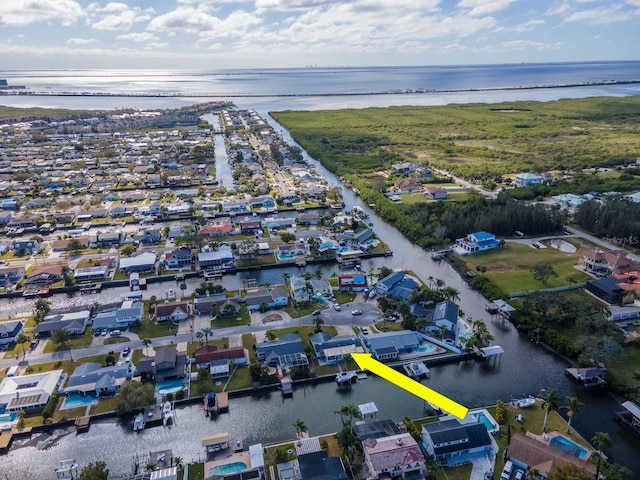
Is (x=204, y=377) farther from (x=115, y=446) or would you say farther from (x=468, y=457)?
(x=468, y=457)

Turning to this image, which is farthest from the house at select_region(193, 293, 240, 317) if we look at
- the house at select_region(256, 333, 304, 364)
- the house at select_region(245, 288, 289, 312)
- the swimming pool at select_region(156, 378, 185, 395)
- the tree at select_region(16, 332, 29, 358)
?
the tree at select_region(16, 332, 29, 358)

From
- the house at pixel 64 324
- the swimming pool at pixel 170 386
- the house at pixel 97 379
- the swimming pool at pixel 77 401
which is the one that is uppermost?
the house at pixel 64 324

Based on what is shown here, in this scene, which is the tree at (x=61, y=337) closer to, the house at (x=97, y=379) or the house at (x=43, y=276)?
the house at (x=97, y=379)

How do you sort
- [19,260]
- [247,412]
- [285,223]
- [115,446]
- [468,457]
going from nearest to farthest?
[468,457] → [115,446] → [247,412] → [19,260] → [285,223]

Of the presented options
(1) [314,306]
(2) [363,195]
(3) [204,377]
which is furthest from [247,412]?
(2) [363,195]

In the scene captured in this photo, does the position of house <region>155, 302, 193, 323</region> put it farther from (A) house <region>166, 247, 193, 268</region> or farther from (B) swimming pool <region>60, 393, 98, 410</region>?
(A) house <region>166, 247, 193, 268</region>

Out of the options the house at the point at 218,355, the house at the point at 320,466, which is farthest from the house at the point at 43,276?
the house at the point at 320,466
